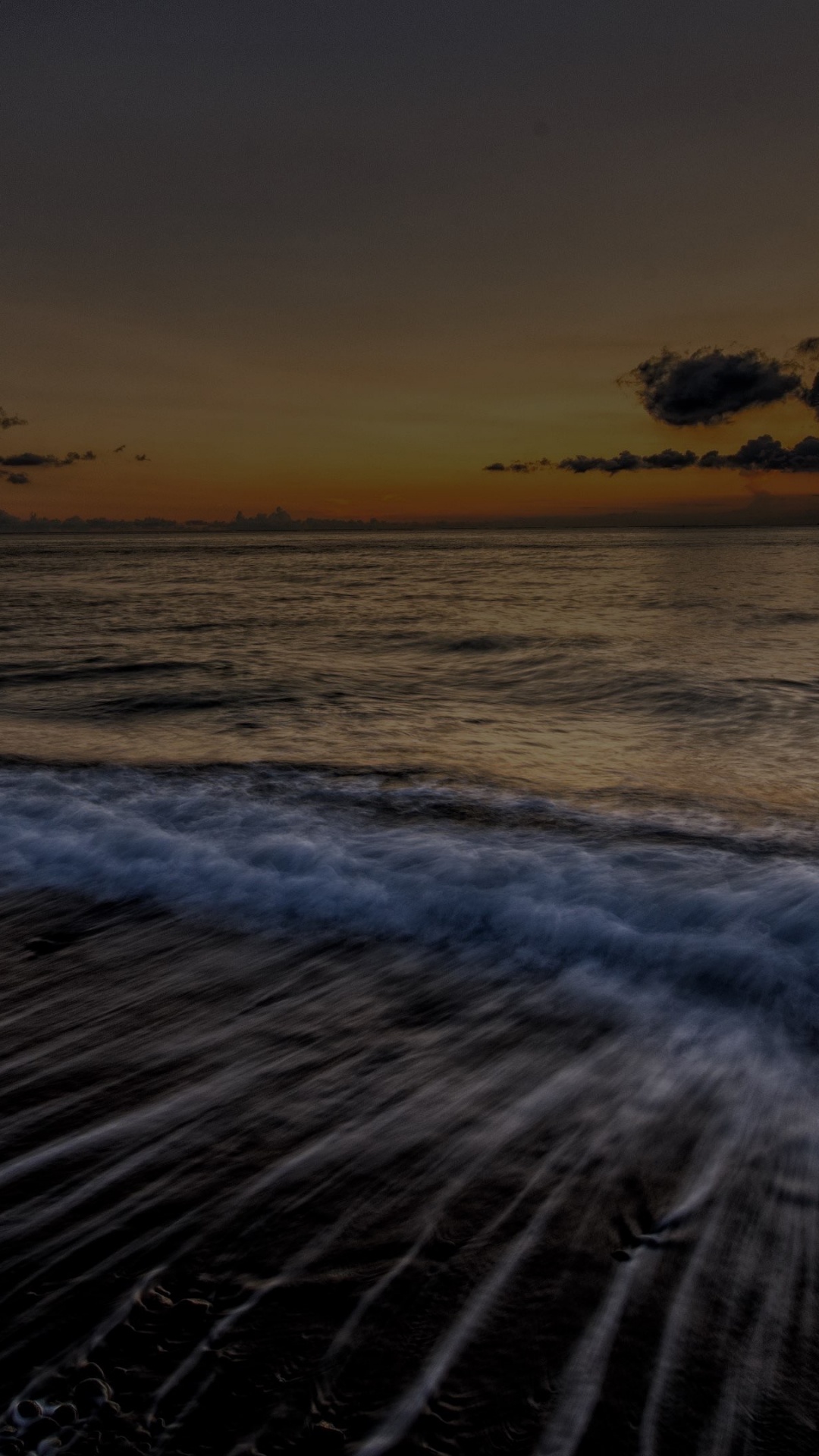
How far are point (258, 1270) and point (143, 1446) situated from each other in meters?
0.50

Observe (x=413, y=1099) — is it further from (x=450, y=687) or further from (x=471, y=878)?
(x=450, y=687)

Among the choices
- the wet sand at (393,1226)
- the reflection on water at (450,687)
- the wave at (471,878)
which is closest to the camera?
the wet sand at (393,1226)

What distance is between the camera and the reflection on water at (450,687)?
8242mm

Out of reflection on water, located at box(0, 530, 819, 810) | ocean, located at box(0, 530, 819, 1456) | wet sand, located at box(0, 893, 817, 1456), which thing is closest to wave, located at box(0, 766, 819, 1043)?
ocean, located at box(0, 530, 819, 1456)

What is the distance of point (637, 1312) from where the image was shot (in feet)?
6.92

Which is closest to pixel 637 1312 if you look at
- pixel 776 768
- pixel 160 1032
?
pixel 160 1032

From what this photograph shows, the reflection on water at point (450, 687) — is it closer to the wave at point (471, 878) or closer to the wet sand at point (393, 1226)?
the wave at point (471, 878)

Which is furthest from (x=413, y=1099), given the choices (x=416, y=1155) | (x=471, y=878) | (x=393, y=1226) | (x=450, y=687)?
(x=450, y=687)

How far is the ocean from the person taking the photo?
1.93 meters

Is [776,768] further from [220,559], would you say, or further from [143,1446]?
[220,559]

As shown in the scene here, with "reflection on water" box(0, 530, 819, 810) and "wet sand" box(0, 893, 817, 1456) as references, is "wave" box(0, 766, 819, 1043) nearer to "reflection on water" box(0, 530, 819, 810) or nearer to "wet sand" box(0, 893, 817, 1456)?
"wet sand" box(0, 893, 817, 1456)

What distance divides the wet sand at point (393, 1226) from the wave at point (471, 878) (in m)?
0.56

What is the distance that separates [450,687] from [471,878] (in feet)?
25.9

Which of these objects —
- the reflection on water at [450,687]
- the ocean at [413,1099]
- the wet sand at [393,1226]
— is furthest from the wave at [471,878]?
the reflection on water at [450,687]
